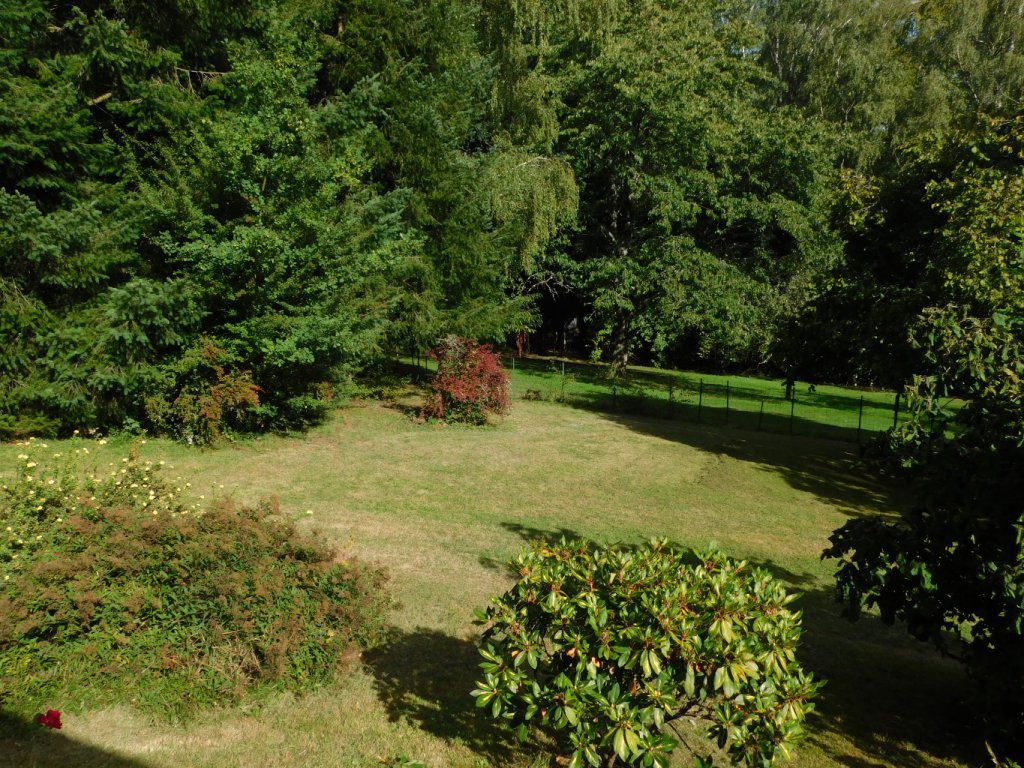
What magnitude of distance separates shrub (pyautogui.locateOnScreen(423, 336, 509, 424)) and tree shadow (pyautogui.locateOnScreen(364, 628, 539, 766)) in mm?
10729

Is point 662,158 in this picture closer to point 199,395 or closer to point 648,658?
point 199,395

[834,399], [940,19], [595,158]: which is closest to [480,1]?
[595,158]

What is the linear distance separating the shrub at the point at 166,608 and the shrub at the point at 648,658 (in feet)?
6.23

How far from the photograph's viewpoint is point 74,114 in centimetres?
1238

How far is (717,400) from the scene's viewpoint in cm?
2517

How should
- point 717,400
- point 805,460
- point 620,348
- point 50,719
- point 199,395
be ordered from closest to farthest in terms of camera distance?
point 50,719
point 199,395
point 805,460
point 717,400
point 620,348

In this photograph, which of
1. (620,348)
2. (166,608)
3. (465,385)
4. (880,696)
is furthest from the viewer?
(620,348)

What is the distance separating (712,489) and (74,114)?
13.4 meters

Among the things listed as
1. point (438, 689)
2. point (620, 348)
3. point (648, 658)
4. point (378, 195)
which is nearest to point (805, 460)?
point (378, 195)

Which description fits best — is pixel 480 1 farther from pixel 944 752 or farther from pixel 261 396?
pixel 944 752

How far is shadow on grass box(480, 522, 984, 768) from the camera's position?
4.98m

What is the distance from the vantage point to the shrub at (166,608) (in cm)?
475

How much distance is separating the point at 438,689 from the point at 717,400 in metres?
21.5

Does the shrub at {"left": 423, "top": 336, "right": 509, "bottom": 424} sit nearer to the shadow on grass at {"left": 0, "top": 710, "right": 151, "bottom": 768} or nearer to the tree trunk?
the tree trunk
